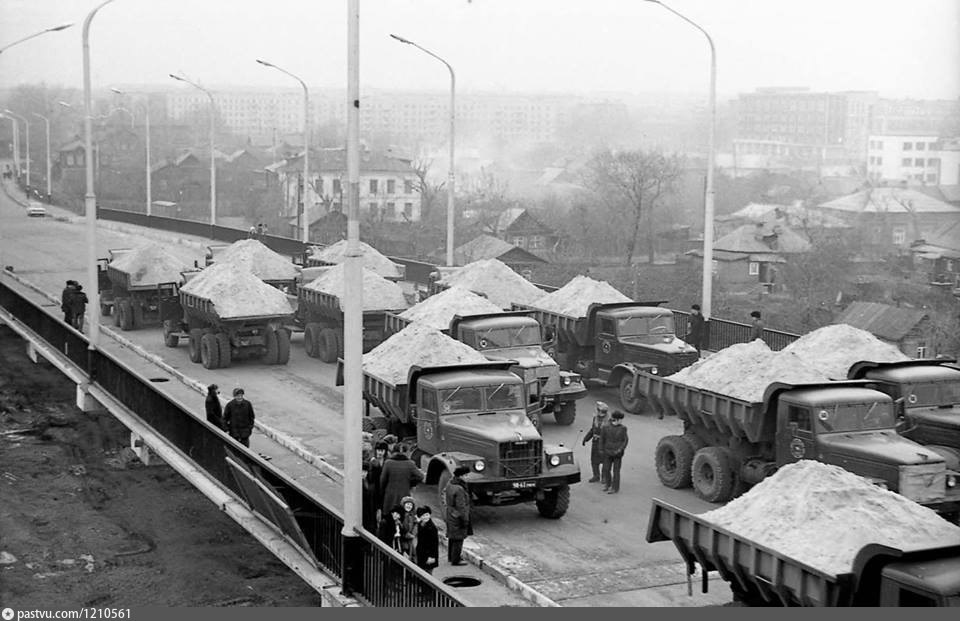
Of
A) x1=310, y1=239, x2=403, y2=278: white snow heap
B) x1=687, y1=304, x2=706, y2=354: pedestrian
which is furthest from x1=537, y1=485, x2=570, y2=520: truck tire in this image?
x1=310, y1=239, x2=403, y2=278: white snow heap

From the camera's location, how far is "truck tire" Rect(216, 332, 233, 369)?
1128 inches

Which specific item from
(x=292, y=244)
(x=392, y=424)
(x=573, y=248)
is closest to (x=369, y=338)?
(x=392, y=424)

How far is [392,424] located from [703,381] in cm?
479

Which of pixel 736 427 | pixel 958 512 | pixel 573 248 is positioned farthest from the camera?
pixel 573 248

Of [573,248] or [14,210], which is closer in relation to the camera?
[573,248]

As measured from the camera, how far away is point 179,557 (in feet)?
64.3

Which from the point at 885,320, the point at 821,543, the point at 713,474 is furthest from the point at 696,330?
the point at 821,543

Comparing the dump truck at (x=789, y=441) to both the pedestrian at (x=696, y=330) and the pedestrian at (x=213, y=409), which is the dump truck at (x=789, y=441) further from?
the pedestrian at (x=696, y=330)

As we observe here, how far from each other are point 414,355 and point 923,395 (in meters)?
7.69

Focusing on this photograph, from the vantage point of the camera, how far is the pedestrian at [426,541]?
13.6m

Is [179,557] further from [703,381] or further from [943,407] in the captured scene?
[943,407]

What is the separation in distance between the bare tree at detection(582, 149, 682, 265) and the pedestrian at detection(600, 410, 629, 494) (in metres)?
51.1

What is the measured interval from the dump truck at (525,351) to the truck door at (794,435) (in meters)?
5.73

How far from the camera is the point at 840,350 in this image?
2134 centimetres
